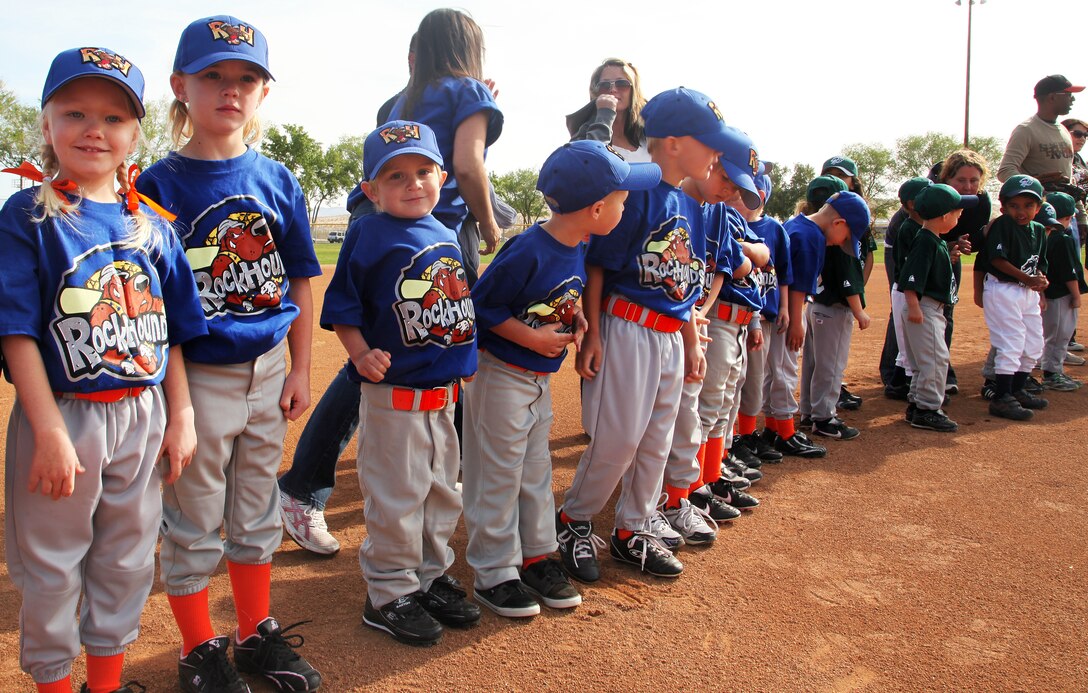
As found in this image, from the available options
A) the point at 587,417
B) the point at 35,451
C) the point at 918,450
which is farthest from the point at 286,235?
the point at 918,450

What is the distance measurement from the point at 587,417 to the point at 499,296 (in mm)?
669

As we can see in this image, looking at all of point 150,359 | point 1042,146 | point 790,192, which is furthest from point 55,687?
point 790,192

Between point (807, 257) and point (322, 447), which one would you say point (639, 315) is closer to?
point (322, 447)

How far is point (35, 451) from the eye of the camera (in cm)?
180

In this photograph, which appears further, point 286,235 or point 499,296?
point 499,296

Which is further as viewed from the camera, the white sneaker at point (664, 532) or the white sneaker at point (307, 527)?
the white sneaker at point (664, 532)

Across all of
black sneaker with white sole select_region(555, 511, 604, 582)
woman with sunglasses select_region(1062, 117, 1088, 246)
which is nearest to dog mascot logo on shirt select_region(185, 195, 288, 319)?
black sneaker with white sole select_region(555, 511, 604, 582)

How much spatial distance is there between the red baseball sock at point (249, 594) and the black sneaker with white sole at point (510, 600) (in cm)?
77

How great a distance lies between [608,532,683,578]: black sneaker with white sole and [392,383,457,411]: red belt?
1104 mm

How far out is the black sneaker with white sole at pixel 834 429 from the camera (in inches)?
205

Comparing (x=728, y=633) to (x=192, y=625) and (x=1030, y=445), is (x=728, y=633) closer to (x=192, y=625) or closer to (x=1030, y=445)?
(x=192, y=625)

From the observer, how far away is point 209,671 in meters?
2.23

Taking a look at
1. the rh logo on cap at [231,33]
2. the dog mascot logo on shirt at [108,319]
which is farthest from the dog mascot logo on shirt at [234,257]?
the rh logo on cap at [231,33]

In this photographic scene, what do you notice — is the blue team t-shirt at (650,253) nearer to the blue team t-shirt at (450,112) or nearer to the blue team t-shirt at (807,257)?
the blue team t-shirt at (450,112)
